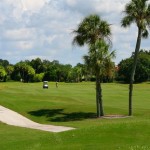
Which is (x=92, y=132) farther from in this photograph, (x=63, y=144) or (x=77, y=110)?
(x=77, y=110)

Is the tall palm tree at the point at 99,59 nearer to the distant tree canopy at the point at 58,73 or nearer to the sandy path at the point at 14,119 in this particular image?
the sandy path at the point at 14,119

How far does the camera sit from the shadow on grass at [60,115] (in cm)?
3946

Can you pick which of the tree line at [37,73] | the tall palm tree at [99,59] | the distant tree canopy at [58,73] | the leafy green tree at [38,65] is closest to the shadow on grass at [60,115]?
the tall palm tree at [99,59]

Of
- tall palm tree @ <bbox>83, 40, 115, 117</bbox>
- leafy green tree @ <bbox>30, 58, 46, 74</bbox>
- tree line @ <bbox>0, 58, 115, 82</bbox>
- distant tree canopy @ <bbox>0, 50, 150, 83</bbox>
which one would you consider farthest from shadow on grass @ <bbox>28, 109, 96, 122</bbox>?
leafy green tree @ <bbox>30, 58, 46, 74</bbox>

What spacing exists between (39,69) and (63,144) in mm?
145823

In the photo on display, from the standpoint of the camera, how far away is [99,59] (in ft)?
134

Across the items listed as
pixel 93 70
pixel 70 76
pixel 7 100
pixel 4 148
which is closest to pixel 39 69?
pixel 70 76

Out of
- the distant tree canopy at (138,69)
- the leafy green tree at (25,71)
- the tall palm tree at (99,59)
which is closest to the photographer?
the tall palm tree at (99,59)

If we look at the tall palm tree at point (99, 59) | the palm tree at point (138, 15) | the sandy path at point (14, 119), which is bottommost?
the sandy path at point (14, 119)

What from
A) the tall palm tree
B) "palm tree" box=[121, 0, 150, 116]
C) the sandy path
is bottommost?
the sandy path

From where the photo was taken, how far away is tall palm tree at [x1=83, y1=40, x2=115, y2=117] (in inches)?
1598

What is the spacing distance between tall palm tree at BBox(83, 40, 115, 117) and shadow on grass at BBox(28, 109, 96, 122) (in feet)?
5.14

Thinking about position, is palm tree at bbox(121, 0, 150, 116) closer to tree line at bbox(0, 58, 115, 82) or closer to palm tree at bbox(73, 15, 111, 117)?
palm tree at bbox(73, 15, 111, 117)

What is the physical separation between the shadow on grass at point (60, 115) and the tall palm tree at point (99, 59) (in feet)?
5.14
